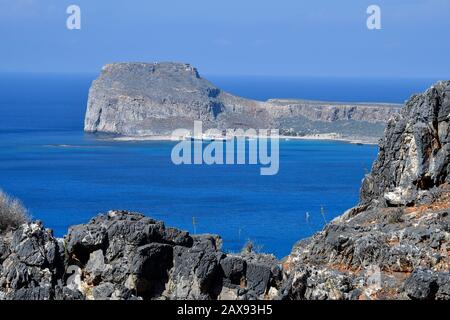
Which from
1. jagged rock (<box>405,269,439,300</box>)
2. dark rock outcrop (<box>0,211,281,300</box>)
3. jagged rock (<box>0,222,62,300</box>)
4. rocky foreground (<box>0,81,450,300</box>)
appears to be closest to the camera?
jagged rock (<box>405,269,439,300</box>)

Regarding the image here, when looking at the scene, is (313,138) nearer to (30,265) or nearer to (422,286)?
(30,265)

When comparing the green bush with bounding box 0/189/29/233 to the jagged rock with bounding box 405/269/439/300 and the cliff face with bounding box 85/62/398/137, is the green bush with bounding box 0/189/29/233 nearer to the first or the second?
the jagged rock with bounding box 405/269/439/300

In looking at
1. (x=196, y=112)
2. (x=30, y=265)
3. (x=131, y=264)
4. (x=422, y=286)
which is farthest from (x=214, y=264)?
(x=196, y=112)

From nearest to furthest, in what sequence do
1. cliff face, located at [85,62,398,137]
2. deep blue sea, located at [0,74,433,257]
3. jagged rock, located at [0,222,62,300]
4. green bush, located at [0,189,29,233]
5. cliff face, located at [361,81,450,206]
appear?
jagged rock, located at [0,222,62,300]
cliff face, located at [361,81,450,206]
green bush, located at [0,189,29,233]
deep blue sea, located at [0,74,433,257]
cliff face, located at [85,62,398,137]

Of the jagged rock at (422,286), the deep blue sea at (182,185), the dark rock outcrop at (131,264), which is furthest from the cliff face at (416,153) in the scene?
the deep blue sea at (182,185)

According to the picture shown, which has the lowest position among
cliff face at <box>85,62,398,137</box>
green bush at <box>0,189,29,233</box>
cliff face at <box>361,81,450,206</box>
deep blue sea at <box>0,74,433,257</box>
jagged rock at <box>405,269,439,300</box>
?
deep blue sea at <box>0,74,433,257</box>

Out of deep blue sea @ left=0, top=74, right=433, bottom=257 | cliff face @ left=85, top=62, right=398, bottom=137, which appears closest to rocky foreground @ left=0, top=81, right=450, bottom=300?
deep blue sea @ left=0, top=74, right=433, bottom=257

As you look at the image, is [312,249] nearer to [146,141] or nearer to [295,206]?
[295,206]
